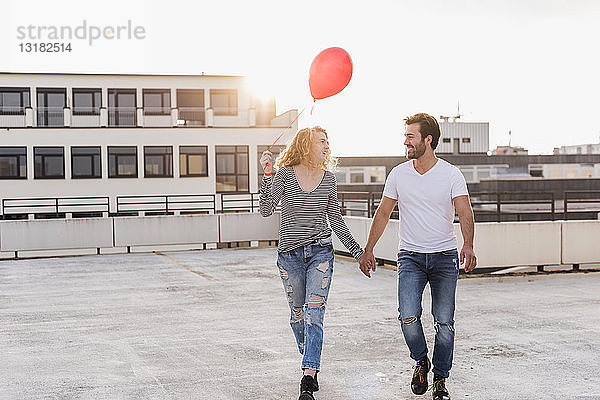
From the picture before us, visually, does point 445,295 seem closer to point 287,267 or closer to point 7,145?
point 287,267

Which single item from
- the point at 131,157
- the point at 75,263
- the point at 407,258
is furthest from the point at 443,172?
the point at 131,157

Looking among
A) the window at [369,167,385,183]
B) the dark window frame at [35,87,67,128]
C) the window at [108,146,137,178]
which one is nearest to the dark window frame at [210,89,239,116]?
the window at [108,146,137,178]

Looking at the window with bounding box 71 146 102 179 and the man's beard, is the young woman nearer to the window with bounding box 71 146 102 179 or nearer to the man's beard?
the man's beard

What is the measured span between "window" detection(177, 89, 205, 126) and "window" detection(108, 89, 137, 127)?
2.36m

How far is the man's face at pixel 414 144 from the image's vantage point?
545 cm

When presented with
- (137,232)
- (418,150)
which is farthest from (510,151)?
(418,150)

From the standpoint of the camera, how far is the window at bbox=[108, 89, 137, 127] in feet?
Answer: 128

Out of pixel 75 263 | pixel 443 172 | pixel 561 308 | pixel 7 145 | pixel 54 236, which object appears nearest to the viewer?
pixel 443 172

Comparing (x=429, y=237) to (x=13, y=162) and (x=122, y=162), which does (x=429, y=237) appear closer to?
(x=122, y=162)

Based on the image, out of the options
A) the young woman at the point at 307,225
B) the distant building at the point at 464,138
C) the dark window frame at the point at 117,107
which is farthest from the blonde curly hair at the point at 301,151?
the distant building at the point at 464,138

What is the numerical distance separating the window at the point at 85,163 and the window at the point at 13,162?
7.81 ft

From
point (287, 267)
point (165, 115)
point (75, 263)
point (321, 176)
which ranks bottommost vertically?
point (75, 263)

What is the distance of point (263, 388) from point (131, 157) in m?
34.0

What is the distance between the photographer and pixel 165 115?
39.7m
